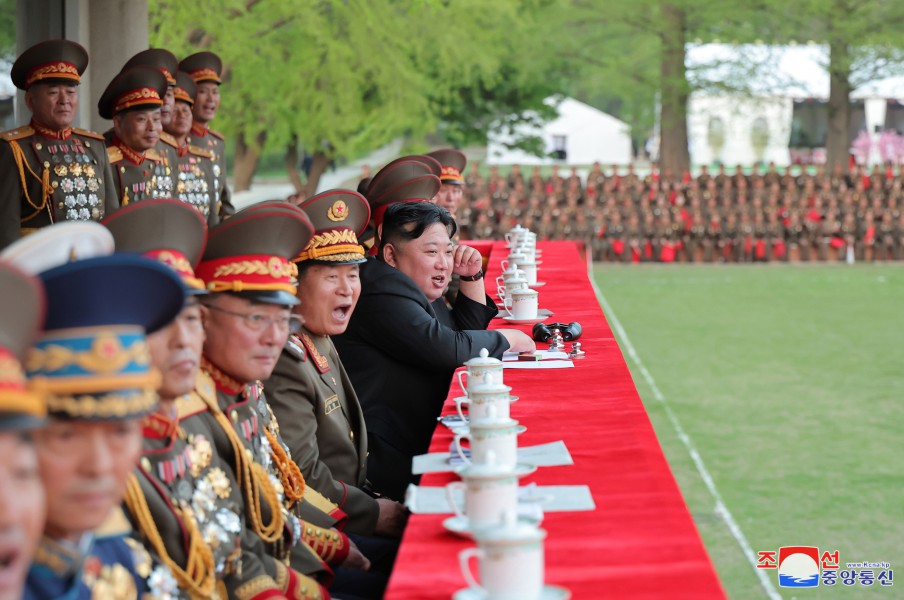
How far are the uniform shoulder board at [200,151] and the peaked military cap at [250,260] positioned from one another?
Answer: 18.9 ft

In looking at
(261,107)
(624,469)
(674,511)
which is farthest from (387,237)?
(261,107)

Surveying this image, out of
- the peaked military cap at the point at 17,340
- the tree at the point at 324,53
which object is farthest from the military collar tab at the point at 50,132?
the tree at the point at 324,53

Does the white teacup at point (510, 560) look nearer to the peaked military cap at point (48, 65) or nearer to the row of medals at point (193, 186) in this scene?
the peaked military cap at point (48, 65)

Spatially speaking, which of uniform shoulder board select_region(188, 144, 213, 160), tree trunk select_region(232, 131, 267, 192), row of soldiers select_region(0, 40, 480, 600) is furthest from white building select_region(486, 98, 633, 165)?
row of soldiers select_region(0, 40, 480, 600)

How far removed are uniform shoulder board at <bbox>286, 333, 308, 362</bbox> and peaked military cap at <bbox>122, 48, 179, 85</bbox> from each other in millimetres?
3879

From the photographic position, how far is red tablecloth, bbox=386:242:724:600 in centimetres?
250

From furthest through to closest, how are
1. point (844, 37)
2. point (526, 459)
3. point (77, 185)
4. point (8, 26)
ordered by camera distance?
1. point (844, 37)
2. point (8, 26)
3. point (77, 185)
4. point (526, 459)

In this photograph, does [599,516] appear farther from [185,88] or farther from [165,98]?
[185,88]

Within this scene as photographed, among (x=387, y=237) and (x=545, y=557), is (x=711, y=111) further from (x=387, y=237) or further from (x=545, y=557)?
(x=545, y=557)

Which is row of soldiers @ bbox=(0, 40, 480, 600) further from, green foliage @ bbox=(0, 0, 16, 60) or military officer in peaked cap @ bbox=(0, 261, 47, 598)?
green foliage @ bbox=(0, 0, 16, 60)

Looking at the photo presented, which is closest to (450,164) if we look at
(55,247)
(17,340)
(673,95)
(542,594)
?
(542,594)

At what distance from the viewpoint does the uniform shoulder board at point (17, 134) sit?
648cm

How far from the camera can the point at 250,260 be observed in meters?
3.02

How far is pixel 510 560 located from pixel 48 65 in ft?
16.3
